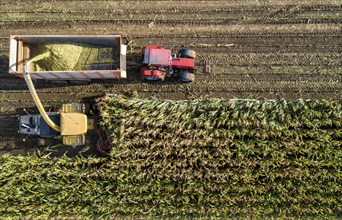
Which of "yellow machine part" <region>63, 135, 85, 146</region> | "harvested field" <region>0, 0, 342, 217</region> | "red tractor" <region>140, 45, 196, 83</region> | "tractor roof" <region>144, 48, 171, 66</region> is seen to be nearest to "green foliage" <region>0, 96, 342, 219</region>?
"yellow machine part" <region>63, 135, 85, 146</region>

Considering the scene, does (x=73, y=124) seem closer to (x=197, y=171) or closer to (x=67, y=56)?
(x=67, y=56)

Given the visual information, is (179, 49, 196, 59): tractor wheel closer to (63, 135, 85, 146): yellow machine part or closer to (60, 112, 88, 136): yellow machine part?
(60, 112, 88, 136): yellow machine part

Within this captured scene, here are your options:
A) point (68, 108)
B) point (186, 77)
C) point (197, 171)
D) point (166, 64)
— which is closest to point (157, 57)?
point (166, 64)

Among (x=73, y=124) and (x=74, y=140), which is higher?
(x=73, y=124)

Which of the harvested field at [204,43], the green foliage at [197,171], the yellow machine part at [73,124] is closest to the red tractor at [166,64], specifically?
the harvested field at [204,43]

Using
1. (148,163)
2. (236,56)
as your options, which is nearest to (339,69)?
(236,56)

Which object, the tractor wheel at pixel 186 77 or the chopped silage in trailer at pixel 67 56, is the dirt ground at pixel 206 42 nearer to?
the tractor wheel at pixel 186 77
